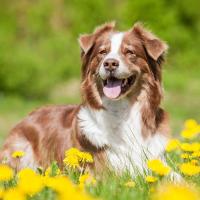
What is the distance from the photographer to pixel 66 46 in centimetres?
3403

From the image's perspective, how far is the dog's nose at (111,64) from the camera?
609cm

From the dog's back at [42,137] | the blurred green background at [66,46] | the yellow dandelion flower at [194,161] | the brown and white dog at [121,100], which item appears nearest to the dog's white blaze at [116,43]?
the brown and white dog at [121,100]

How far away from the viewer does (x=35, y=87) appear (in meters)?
30.5

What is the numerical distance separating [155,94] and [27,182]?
138 inches

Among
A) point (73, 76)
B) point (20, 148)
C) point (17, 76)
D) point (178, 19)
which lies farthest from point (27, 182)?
point (178, 19)

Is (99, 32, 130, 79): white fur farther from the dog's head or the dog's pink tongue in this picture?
the dog's pink tongue

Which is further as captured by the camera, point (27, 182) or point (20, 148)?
point (20, 148)

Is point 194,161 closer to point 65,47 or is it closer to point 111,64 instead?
point 111,64

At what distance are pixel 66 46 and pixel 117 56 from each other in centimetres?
2796

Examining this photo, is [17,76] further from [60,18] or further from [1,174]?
[1,174]

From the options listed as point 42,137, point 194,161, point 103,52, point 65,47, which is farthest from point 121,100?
point 65,47

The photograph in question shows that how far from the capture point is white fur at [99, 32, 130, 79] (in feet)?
20.2

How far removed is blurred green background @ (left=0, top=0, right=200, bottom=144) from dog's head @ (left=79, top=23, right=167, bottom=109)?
16700mm

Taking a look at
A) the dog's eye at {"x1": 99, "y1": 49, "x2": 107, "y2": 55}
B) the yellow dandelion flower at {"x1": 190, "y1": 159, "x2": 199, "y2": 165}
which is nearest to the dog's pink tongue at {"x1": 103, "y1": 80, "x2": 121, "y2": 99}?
the dog's eye at {"x1": 99, "y1": 49, "x2": 107, "y2": 55}
